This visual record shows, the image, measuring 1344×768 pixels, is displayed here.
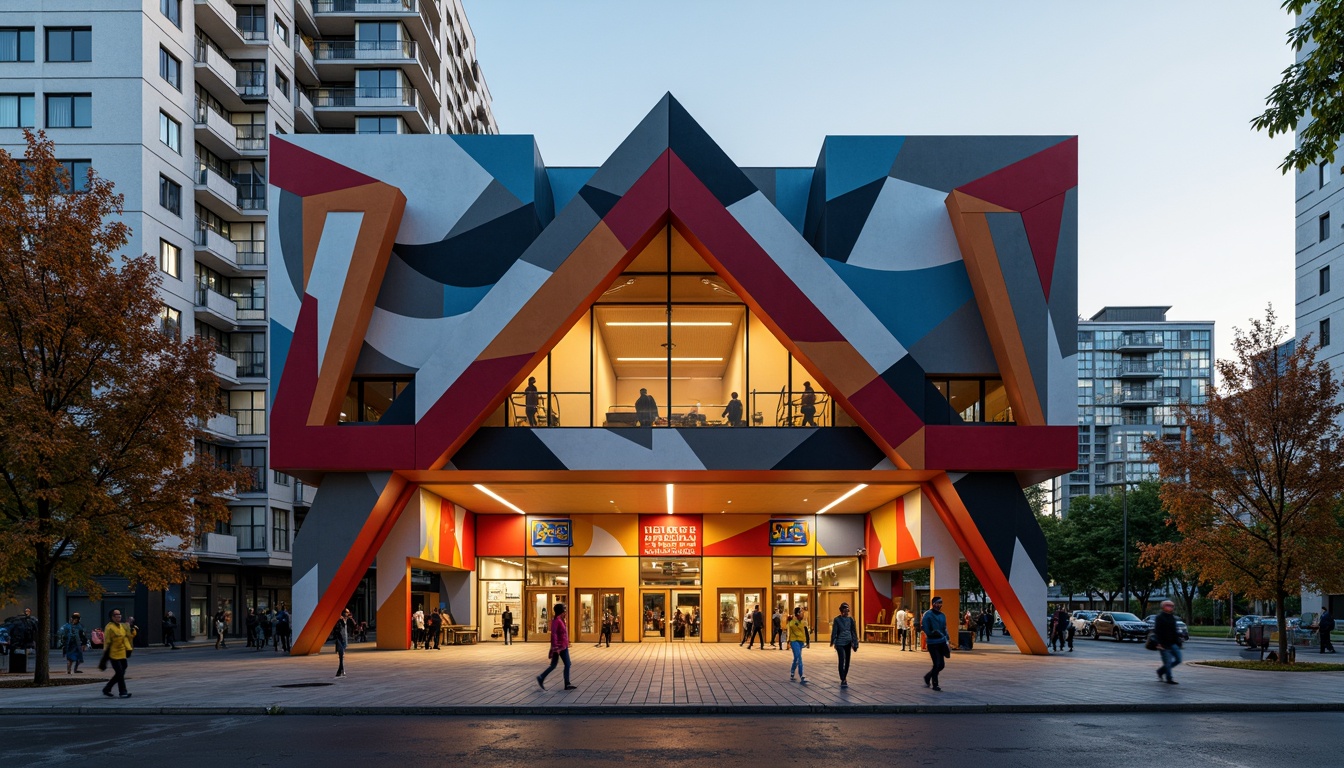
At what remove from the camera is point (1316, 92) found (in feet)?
31.2

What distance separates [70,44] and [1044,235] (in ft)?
134

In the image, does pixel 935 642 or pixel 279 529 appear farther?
pixel 279 529

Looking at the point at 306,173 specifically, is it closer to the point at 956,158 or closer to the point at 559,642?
the point at 559,642

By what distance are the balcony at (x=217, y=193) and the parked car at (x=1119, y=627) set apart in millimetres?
47487

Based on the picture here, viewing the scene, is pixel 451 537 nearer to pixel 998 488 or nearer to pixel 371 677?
pixel 371 677

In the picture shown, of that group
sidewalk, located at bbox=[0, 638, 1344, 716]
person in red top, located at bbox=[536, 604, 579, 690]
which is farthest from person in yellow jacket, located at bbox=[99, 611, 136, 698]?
person in red top, located at bbox=[536, 604, 579, 690]

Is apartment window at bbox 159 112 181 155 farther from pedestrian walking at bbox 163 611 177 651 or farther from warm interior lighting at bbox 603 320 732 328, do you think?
warm interior lighting at bbox 603 320 732 328

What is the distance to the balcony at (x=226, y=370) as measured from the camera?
52312 mm

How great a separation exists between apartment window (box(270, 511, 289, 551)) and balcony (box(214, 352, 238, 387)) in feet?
16.8

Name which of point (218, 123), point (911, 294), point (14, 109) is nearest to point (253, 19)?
point (218, 123)

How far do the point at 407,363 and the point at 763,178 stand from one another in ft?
41.8

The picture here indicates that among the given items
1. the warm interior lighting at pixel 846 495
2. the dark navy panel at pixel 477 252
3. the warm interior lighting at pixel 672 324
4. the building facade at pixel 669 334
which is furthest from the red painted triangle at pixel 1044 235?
the dark navy panel at pixel 477 252

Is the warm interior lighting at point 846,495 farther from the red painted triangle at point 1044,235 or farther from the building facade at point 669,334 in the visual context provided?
the red painted triangle at point 1044,235

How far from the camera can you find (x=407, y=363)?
30.9m
